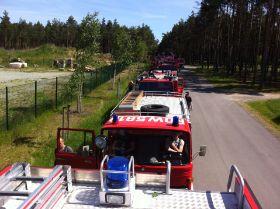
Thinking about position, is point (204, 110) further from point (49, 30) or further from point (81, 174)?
point (49, 30)

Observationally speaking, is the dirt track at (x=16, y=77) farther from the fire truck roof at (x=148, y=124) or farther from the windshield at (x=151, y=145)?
the windshield at (x=151, y=145)

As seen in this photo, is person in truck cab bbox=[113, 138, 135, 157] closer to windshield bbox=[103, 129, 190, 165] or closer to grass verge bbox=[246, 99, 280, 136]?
windshield bbox=[103, 129, 190, 165]

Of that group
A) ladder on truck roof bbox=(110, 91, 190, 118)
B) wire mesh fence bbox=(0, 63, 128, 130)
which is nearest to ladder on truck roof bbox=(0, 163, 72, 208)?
ladder on truck roof bbox=(110, 91, 190, 118)

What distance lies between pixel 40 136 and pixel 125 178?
10.0 m

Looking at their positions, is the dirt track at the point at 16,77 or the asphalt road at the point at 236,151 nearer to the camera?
the asphalt road at the point at 236,151

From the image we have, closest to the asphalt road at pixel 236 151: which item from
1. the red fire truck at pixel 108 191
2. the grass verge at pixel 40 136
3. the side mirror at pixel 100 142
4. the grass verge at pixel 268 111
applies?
the grass verge at pixel 268 111

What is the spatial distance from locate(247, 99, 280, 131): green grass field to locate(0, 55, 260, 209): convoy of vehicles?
12545mm

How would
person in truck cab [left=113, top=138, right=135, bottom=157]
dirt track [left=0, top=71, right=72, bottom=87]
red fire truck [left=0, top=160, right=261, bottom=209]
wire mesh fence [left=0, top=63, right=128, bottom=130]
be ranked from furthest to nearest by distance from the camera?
dirt track [left=0, top=71, right=72, bottom=87] < wire mesh fence [left=0, top=63, right=128, bottom=130] < person in truck cab [left=113, top=138, right=135, bottom=157] < red fire truck [left=0, top=160, right=261, bottom=209]

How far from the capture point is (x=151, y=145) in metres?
7.48

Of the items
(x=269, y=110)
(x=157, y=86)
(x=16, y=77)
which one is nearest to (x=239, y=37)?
(x=269, y=110)

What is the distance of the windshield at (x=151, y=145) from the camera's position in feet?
24.3

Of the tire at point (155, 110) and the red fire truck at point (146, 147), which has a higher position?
the tire at point (155, 110)

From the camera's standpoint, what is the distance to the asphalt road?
34.8 feet

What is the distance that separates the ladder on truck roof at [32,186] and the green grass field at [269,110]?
15.0m
